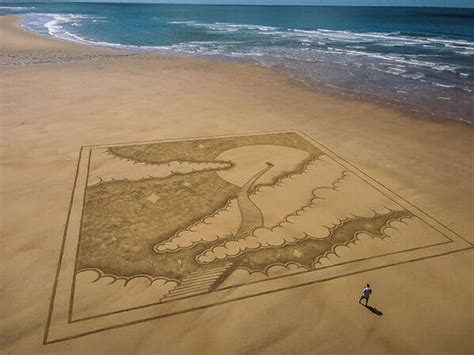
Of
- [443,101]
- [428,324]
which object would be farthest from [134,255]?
[443,101]

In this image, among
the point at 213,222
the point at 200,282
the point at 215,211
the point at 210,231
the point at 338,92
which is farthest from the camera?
the point at 338,92

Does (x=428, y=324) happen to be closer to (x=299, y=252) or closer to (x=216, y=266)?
(x=299, y=252)

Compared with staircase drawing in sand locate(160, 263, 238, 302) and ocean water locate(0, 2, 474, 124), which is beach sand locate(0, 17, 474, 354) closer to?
staircase drawing in sand locate(160, 263, 238, 302)

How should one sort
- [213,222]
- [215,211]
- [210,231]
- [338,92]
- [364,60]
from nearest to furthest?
1. [210,231]
2. [213,222]
3. [215,211]
4. [338,92]
5. [364,60]

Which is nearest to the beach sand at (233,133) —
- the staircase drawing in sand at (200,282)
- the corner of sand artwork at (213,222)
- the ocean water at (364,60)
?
the staircase drawing in sand at (200,282)

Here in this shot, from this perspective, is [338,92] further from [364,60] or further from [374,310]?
[374,310]

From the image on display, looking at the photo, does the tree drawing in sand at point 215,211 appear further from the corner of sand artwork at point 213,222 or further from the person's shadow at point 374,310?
the person's shadow at point 374,310

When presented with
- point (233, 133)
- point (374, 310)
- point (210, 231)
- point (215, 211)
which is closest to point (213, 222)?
point (210, 231)
